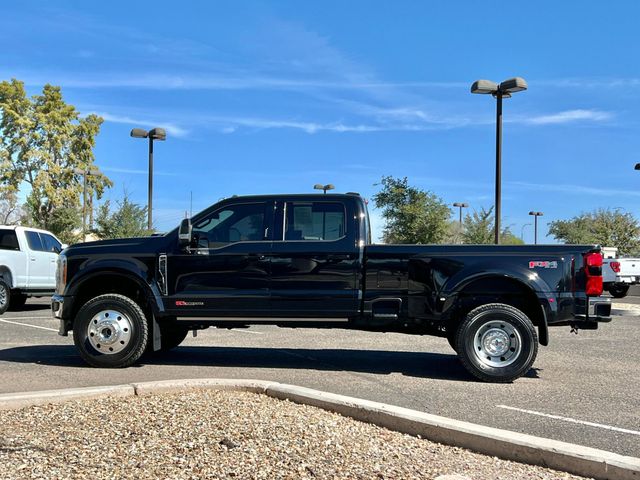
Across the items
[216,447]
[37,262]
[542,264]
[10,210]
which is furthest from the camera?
[10,210]

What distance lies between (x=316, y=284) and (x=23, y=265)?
10266mm

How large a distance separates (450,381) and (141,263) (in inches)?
151

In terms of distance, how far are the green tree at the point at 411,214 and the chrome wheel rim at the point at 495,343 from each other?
18.8m

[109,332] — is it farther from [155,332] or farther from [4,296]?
[4,296]

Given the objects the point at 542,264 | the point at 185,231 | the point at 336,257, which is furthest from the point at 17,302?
the point at 542,264

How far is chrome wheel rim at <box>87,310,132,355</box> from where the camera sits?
7344 millimetres

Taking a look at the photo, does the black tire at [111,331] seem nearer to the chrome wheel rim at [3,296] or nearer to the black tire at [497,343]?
the black tire at [497,343]

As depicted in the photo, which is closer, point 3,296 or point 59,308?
point 59,308

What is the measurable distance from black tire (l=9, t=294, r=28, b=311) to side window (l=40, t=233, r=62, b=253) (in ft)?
4.32

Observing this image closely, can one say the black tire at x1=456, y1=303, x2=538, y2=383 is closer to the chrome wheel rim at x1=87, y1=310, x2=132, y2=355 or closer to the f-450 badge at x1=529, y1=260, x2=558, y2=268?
the f-450 badge at x1=529, y1=260, x2=558, y2=268

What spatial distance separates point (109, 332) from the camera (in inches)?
290

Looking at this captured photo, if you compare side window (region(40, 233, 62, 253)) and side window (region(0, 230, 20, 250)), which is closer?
side window (region(0, 230, 20, 250))

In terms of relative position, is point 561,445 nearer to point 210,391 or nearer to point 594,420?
point 594,420

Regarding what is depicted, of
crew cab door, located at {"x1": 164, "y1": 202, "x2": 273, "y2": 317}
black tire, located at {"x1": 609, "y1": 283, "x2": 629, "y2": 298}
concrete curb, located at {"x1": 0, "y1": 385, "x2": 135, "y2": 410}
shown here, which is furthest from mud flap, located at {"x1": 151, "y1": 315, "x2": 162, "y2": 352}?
black tire, located at {"x1": 609, "y1": 283, "x2": 629, "y2": 298}
